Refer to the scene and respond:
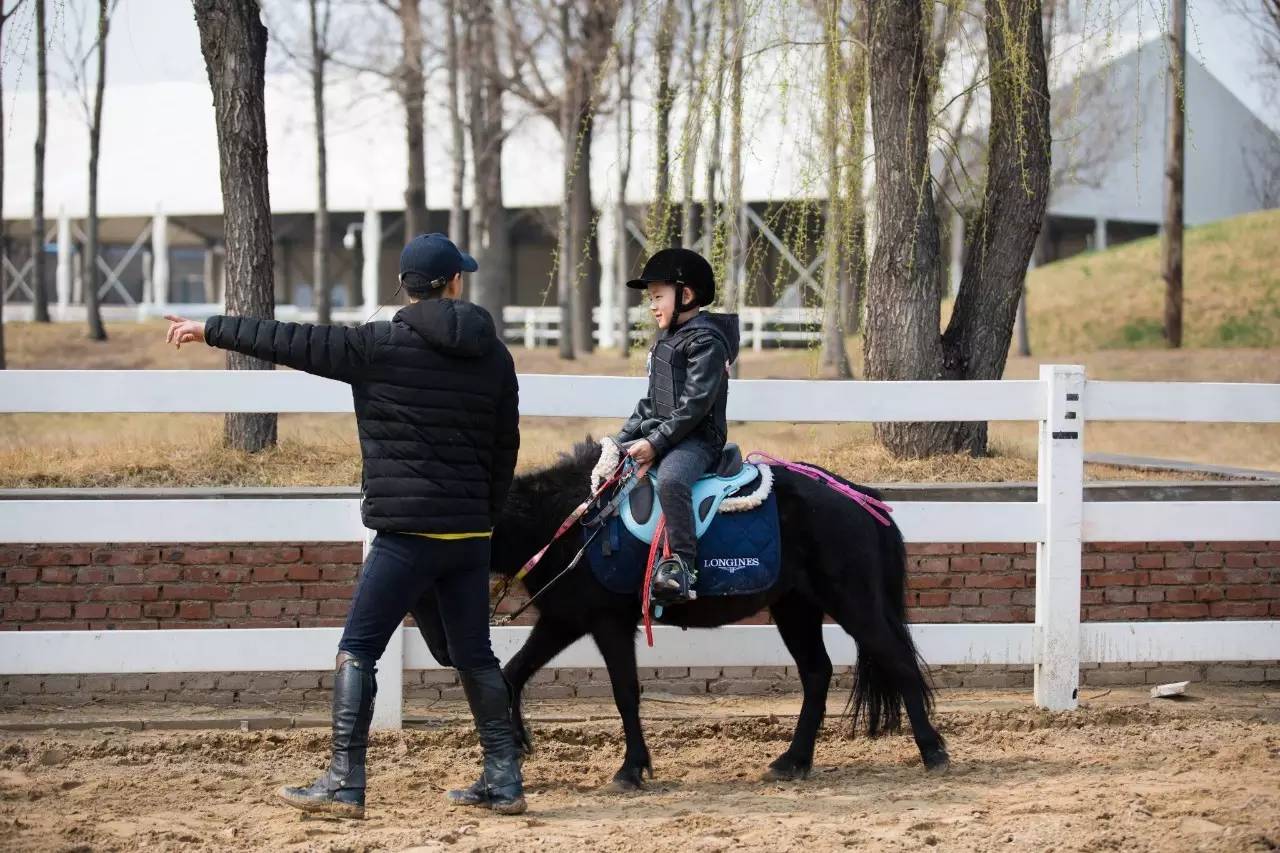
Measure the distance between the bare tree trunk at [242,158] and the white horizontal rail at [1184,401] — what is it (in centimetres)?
540

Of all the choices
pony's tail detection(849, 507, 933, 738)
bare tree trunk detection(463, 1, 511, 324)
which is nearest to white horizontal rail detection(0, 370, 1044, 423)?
pony's tail detection(849, 507, 933, 738)

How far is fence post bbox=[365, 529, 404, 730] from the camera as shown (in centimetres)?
593

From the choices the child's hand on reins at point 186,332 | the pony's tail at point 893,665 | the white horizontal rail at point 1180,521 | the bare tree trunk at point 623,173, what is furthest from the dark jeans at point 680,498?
the bare tree trunk at point 623,173

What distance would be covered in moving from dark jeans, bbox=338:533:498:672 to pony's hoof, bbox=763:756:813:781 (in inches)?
49.6

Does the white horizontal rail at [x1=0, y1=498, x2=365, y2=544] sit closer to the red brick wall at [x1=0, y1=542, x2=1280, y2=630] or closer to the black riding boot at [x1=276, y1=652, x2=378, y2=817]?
the red brick wall at [x1=0, y1=542, x2=1280, y2=630]

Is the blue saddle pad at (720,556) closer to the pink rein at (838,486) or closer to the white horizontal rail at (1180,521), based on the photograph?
the pink rein at (838,486)

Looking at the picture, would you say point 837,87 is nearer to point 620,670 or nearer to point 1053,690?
point 1053,690

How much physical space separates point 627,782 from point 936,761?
4.02ft

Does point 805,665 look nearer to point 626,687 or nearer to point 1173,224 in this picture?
point 626,687

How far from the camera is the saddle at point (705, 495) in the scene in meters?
5.16

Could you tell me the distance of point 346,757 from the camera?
183 inches

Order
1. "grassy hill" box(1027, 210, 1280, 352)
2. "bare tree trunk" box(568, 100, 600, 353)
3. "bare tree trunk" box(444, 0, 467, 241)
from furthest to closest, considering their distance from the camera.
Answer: "bare tree trunk" box(568, 100, 600, 353) → "grassy hill" box(1027, 210, 1280, 352) → "bare tree trunk" box(444, 0, 467, 241)

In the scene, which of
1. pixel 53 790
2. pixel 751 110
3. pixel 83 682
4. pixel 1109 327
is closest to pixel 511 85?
pixel 1109 327

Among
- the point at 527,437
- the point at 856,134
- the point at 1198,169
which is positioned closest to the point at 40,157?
the point at 527,437
